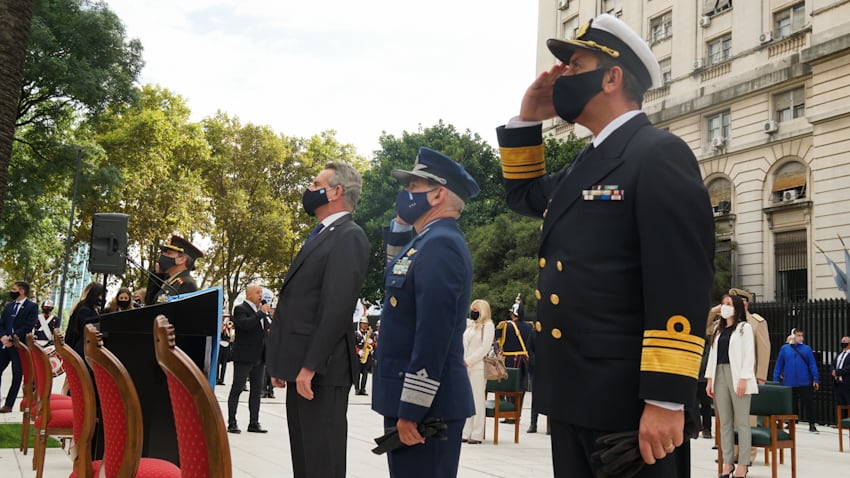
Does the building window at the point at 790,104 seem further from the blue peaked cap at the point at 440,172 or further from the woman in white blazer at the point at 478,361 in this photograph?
the blue peaked cap at the point at 440,172

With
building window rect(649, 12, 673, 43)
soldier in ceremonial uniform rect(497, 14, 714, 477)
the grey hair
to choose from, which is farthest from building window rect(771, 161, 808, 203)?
soldier in ceremonial uniform rect(497, 14, 714, 477)

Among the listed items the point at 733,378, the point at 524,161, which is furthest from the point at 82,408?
the point at 733,378

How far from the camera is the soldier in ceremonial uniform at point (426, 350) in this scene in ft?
11.9

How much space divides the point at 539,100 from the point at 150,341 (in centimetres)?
340

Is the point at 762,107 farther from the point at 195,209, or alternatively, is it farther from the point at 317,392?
the point at 317,392

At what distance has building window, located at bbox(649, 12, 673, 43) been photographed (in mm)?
36688

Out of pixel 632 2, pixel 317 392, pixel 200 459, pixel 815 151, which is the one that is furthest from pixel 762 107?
pixel 200 459

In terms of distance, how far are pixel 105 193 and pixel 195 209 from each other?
12159 mm

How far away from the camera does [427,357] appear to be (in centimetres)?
367

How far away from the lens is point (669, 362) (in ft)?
7.29

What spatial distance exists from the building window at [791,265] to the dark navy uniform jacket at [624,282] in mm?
28959

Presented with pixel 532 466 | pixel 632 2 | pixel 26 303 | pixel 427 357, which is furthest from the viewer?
pixel 632 2

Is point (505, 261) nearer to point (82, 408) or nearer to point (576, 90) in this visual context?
point (82, 408)

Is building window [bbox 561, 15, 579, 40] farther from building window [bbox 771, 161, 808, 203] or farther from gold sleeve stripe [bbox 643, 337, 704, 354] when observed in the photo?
gold sleeve stripe [bbox 643, 337, 704, 354]
